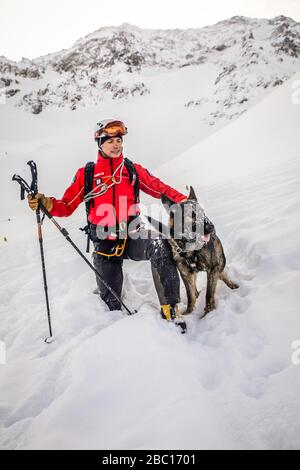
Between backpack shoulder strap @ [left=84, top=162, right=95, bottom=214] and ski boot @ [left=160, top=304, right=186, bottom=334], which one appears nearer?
ski boot @ [left=160, top=304, right=186, bottom=334]

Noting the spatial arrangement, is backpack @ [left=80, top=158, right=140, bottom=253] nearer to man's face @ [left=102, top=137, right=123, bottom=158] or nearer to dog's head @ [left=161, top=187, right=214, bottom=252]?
man's face @ [left=102, top=137, right=123, bottom=158]

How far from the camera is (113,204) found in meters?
4.29

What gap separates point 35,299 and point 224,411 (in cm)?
387

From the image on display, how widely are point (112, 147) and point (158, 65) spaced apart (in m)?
60.7

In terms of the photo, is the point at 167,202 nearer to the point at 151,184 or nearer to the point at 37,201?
the point at 151,184

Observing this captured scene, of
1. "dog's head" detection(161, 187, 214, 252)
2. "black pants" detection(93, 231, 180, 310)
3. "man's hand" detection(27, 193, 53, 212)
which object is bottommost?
"black pants" detection(93, 231, 180, 310)

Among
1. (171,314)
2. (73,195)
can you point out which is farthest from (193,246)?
(73,195)

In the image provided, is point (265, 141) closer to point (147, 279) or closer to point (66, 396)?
point (147, 279)

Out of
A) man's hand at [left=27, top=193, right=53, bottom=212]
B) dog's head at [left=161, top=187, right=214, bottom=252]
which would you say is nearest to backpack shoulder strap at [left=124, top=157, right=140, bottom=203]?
dog's head at [left=161, top=187, right=214, bottom=252]

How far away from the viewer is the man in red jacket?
4.16 meters

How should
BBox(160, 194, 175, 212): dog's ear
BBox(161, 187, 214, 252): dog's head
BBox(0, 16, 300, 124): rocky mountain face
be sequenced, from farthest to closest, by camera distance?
BBox(0, 16, 300, 124): rocky mountain face, BBox(160, 194, 175, 212): dog's ear, BBox(161, 187, 214, 252): dog's head

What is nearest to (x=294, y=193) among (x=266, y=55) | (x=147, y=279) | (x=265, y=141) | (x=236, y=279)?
(x=236, y=279)

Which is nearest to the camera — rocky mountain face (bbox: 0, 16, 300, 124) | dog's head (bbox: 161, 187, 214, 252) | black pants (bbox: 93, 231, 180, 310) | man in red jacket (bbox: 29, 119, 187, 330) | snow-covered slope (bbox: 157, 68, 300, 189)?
dog's head (bbox: 161, 187, 214, 252)

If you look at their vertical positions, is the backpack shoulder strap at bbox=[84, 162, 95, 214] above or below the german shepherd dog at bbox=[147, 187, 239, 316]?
above
